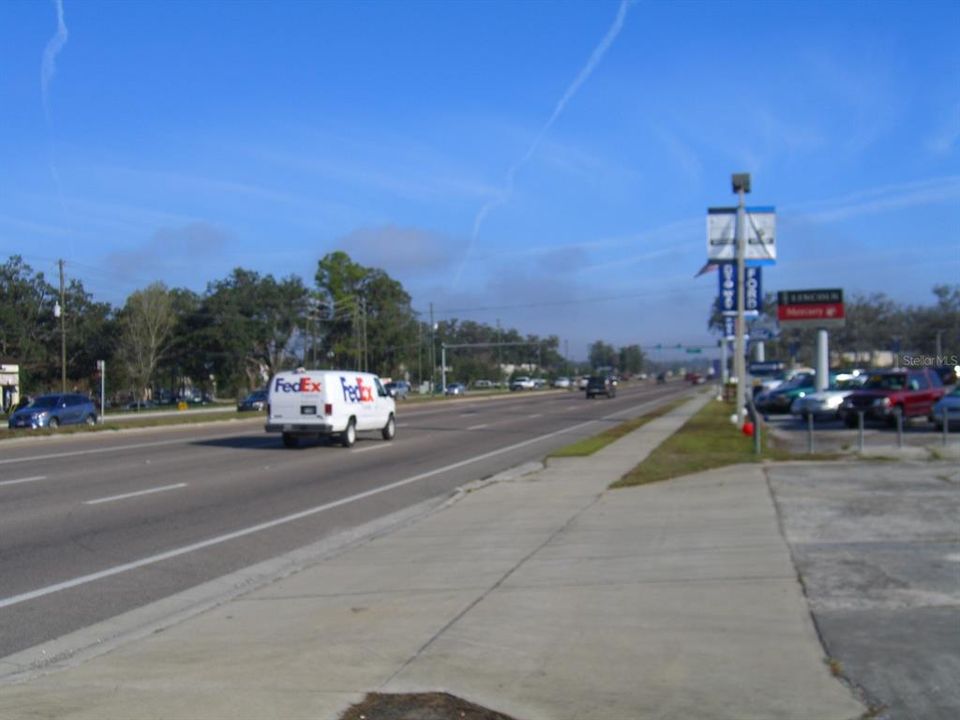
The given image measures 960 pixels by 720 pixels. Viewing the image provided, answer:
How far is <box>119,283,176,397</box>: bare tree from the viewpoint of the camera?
3155 inches

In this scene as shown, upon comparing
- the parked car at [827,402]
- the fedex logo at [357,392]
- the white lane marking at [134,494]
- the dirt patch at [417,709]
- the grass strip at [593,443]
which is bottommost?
the white lane marking at [134,494]

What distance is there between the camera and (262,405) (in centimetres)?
6216

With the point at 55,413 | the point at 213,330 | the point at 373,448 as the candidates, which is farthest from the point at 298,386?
the point at 213,330

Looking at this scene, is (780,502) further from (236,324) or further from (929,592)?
(236,324)

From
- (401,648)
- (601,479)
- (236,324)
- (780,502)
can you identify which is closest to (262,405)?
(236,324)

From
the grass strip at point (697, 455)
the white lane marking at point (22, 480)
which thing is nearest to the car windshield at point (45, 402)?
the white lane marking at point (22, 480)

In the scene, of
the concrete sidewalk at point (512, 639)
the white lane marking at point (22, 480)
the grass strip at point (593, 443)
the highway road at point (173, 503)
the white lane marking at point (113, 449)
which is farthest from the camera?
the white lane marking at point (113, 449)

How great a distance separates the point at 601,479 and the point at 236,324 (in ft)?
252

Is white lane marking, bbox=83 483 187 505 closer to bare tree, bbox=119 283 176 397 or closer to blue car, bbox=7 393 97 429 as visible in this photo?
blue car, bbox=7 393 97 429

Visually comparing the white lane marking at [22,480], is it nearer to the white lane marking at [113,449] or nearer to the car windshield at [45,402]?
the white lane marking at [113,449]

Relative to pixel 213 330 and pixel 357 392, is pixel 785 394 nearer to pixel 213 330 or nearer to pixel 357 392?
pixel 357 392

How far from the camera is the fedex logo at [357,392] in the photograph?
2734 centimetres

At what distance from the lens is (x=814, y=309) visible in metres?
39.0

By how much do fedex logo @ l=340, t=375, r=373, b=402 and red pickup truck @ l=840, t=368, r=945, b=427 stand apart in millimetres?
14429
